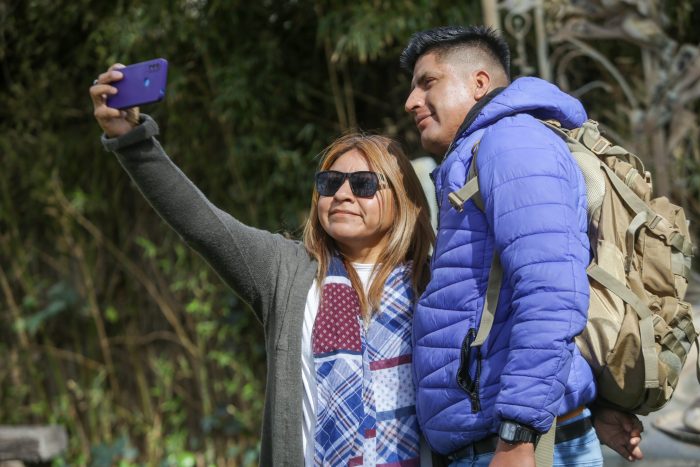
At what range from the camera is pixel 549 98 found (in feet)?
6.10

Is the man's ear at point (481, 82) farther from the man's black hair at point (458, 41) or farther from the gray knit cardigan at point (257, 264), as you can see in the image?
the gray knit cardigan at point (257, 264)

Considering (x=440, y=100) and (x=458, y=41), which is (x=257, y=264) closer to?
(x=440, y=100)

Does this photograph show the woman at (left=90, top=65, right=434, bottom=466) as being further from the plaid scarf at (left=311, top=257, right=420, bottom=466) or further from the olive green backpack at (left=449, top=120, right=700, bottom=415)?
the olive green backpack at (left=449, top=120, right=700, bottom=415)

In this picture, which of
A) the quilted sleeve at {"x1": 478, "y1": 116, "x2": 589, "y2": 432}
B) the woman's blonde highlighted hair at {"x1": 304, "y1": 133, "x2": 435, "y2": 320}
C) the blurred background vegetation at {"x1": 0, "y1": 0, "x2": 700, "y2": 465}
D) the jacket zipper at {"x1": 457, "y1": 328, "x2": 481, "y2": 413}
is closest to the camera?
the quilted sleeve at {"x1": 478, "y1": 116, "x2": 589, "y2": 432}

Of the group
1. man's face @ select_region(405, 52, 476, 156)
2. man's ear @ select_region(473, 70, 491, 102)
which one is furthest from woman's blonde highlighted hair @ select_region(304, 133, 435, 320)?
man's ear @ select_region(473, 70, 491, 102)

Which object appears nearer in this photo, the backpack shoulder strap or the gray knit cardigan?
the backpack shoulder strap

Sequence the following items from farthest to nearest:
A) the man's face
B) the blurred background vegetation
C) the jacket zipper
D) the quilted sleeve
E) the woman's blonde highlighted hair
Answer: the blurred background vegetation
the woman's blonde highlighted hair
the man's face
the jacket zipper
the quilted sleeve

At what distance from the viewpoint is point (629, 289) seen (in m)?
1.74

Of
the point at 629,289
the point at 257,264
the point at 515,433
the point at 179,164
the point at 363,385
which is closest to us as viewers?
the point at 515,433

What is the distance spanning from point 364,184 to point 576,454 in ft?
2.46

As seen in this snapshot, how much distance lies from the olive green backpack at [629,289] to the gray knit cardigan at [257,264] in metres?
0.49

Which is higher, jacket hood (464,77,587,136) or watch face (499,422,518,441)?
jacket hood (464,77,587,136)

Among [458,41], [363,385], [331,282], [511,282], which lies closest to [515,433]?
[511,282]

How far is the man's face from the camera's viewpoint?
6.50 ft
